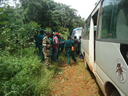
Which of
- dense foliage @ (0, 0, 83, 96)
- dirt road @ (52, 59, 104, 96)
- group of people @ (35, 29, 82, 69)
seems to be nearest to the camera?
dense foliage @ (0, 0, 83, 96)

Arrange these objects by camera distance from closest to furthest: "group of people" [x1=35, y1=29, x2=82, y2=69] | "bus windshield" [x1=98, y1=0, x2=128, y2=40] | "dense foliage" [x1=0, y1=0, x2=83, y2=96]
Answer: "bus windshield" [x1=98, y1=0, x2=128, y2=40]
"dense foliage" [x1=0, y1=0, x2=83, y2=96]
"group of people" [x1=35, y1=29, x2=82, y2=69]

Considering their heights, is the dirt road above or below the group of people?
below

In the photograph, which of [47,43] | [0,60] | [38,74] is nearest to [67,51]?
[47,43]

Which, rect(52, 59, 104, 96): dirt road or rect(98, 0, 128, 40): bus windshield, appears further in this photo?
rect(52, 59, 104, 96): dirt road

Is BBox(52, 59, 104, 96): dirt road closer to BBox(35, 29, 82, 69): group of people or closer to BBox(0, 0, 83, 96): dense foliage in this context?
BBox(0, 0, 83, 96): dense foliage

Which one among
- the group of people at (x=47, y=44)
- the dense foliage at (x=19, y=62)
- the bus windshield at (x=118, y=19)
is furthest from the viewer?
the group of people at (x=47, y=44)

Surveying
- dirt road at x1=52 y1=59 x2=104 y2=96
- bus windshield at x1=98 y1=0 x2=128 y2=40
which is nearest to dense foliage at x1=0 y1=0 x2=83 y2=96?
dirt road at x1=52 y1=59 x2=104 y2=96

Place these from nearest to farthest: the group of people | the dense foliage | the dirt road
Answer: the dense foliage
the dirt road
the group of people

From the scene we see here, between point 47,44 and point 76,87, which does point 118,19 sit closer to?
point 76,87

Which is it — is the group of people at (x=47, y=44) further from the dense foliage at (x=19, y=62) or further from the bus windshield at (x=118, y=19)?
the bus windshield at (x=118, y=19)

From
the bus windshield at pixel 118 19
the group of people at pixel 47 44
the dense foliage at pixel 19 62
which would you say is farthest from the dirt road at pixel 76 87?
the bus windshield at pixel 118 19

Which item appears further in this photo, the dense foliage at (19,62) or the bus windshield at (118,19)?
the dense foliage at (19,62)

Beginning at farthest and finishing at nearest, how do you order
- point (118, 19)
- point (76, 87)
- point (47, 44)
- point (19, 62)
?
1. point (47, 44)
2. point (19, 62)
3. point (76, 87)
4. point (118, 19)

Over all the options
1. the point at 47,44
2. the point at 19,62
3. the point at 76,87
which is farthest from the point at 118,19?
the point at 19,62
